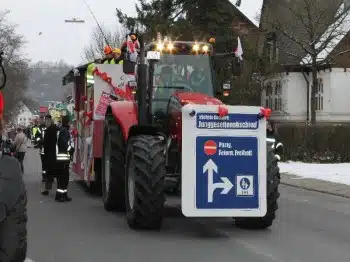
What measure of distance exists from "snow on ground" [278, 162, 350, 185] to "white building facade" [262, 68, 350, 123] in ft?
52.2

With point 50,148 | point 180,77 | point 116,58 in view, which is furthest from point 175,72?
point 50,148

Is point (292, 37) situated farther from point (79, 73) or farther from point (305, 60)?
point (79, 73)

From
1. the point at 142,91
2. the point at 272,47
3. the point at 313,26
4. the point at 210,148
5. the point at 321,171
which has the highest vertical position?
the point at 313,26

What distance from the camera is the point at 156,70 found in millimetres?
11062

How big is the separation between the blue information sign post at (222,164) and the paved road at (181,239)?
508 millimetres

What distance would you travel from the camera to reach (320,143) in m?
27.7

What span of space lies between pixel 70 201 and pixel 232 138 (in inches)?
220

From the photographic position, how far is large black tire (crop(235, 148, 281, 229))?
971 cm

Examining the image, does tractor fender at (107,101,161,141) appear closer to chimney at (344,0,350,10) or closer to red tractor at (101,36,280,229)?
red tractor at (101,36,280,229)

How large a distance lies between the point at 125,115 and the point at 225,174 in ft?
9.59

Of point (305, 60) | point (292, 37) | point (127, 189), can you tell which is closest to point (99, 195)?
point (127, 189)

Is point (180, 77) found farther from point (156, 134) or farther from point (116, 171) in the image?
point (116, 171)

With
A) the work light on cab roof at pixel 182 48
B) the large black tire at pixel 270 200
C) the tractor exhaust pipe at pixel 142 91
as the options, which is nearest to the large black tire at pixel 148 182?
the tractor exhaust pipe at pixel 142 91

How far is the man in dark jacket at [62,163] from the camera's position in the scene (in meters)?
13.8
